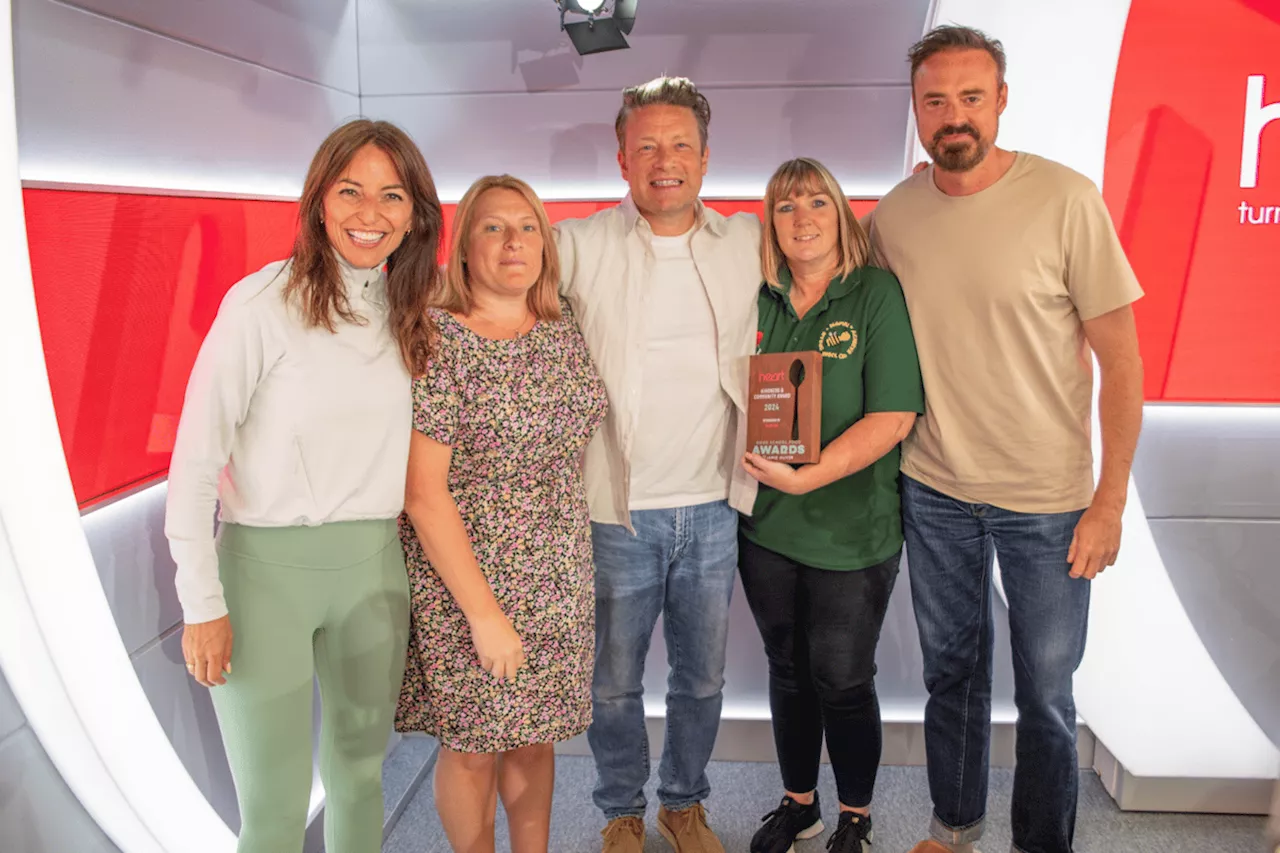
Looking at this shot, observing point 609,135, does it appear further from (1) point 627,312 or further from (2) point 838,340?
(2) point 838,340

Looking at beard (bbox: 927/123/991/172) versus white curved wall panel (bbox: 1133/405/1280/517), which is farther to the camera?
white curved wall panel (bbox: 1133/405/1280/517)

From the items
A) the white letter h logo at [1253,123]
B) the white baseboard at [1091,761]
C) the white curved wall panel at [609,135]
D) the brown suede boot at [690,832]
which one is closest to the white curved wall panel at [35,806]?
the brown suede boot at [690,832]

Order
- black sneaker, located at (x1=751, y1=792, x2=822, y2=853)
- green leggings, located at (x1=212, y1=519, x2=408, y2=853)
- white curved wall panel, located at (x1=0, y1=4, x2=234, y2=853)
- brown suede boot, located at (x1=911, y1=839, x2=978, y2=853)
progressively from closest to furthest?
white curved wall panel, located at (x1=0, y1=4, x2=234, y2=853)
green leggings, located at (x1=212, y1=519, x2=408, y2=853)
brown suede boot, located at (x1=911, y1=839, x2=978, y2=853)
black sneaker, located at (x1=751, y1=792, x2=822, y2=853)

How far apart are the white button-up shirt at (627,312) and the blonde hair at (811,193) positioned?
0.04 meters

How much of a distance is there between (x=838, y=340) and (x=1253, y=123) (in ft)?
4.83

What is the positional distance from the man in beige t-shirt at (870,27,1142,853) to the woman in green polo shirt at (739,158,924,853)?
0.29 feet

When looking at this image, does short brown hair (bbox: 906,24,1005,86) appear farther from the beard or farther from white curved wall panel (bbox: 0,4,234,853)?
white curved wall panel (bbox: 0,4,234,853)

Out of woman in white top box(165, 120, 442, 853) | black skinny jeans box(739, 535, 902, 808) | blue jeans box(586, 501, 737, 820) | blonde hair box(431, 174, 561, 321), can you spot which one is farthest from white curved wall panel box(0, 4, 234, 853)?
black skinny jeans box(739, 535, 902, 808)

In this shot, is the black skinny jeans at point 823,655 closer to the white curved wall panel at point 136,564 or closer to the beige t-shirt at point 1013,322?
the beige t-shirt at point 1013,322

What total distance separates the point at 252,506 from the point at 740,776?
6.49 feet

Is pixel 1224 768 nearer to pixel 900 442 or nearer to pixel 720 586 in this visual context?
pixel 900 442

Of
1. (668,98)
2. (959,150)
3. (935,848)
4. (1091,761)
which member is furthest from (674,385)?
(1091,761)

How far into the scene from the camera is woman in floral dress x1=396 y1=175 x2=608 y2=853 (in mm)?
1791

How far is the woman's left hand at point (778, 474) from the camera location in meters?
2.02
